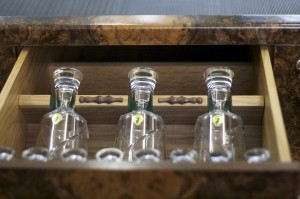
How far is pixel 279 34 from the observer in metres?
0.98

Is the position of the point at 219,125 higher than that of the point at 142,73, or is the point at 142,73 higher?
the point at 142,73

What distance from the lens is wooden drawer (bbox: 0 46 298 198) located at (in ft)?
2.16

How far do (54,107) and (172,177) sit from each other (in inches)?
15.0

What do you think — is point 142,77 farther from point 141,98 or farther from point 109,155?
point 109,155

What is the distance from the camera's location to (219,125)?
0.89 m

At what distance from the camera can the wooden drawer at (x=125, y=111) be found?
0.66m

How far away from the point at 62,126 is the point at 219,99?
0.26 m

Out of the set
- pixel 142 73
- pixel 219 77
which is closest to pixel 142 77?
pixel 142 73

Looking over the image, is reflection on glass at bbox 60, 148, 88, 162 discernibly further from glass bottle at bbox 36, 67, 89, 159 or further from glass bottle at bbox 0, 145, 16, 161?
glass bottle at bbox 36, 67, 89, 159

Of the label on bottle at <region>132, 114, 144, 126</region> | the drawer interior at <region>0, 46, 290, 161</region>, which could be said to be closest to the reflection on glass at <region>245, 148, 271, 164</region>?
the drawer interior at <region>0, 46, 290, 161</region>

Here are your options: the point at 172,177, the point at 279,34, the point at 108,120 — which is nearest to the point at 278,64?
the point at 279,34

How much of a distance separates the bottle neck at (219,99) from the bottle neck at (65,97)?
229 mm

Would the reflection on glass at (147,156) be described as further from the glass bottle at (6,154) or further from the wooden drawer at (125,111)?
the glass bottle at (6,154)

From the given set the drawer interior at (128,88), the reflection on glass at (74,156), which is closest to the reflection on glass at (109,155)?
the reflection on glass at (74,156)
